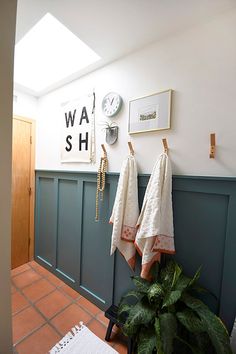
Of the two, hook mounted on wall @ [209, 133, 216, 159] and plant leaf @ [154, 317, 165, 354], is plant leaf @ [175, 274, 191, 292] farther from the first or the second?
hook mounted on wall @ [209, 133, 216, 159]

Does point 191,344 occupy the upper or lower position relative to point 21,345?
upper

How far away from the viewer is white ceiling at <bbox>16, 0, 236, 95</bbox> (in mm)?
994

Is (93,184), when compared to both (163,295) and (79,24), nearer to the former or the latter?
(163,295)

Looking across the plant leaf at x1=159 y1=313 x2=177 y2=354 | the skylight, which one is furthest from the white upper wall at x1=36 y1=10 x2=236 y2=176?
the plant leaf at x1=159 y1=313 x2=177 y2=354

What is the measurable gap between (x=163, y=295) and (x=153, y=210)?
501 mm

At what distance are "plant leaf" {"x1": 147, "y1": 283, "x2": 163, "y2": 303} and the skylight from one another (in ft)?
6.06

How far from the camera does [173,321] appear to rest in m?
0.89

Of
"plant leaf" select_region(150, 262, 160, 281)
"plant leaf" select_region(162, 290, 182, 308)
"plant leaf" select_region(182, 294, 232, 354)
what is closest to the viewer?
"plant leaf" select_region(182, 294, 232, 354)

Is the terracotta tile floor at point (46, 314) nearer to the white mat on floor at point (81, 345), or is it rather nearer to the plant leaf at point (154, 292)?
the white mat on floor at point (81, 345)

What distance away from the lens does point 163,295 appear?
3.25ft

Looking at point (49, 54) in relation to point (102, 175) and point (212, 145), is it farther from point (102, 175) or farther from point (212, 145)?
point (212, 145)

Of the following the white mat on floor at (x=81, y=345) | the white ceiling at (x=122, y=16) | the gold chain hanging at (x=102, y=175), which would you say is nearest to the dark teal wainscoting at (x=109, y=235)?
the gold chain hanging at (x=102, y=175)

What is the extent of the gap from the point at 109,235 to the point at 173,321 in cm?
79

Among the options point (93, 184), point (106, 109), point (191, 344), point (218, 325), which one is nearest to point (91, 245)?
point (93, 184)
